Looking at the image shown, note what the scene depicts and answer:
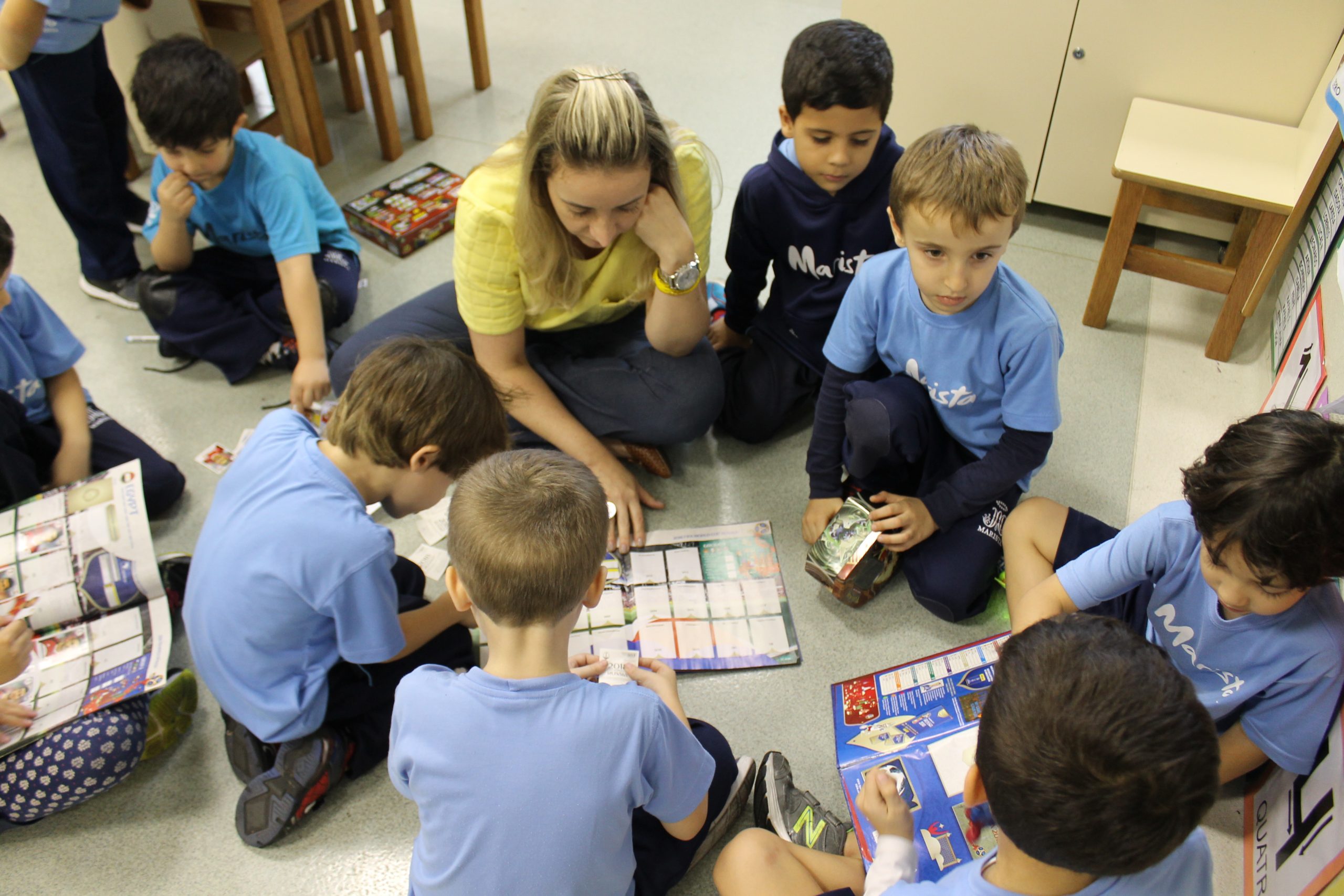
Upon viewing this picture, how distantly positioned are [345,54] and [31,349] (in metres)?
1.68

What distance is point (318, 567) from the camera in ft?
4.41

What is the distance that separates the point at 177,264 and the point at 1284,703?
2.44 meters

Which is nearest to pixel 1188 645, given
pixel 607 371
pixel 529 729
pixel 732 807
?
pixel 732 807

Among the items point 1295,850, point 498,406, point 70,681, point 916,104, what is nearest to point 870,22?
point 916,104

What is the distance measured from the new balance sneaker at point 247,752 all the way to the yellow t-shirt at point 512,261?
33.6 inches

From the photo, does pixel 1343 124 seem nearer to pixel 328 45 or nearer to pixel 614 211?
pixel 614 211

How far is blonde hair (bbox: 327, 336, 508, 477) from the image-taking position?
1394 mm

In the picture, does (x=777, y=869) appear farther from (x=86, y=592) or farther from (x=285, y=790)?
(x=86, y=592)

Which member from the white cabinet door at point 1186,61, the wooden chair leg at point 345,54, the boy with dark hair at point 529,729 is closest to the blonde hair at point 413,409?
the boy with dark hair at point 529,729

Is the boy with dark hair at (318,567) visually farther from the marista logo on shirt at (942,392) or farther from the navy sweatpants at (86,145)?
the navy sweatpants at (86,145)

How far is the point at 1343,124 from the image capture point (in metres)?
1.75

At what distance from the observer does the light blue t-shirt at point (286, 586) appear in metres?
1.35

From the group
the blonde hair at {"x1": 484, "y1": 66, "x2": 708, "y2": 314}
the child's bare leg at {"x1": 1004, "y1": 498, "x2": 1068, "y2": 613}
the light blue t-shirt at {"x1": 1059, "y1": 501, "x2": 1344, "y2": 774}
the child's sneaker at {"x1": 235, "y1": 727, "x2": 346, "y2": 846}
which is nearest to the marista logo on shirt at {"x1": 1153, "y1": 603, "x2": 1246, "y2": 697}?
the light blue t-shirt at {"x1": 1059, "y1": 501, "x2": 1344, "y2": 774}

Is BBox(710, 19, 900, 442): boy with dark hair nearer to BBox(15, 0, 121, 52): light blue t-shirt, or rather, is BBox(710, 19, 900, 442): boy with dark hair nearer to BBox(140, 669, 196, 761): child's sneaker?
BBox(140, 669, 196, 761): child's sneaker
